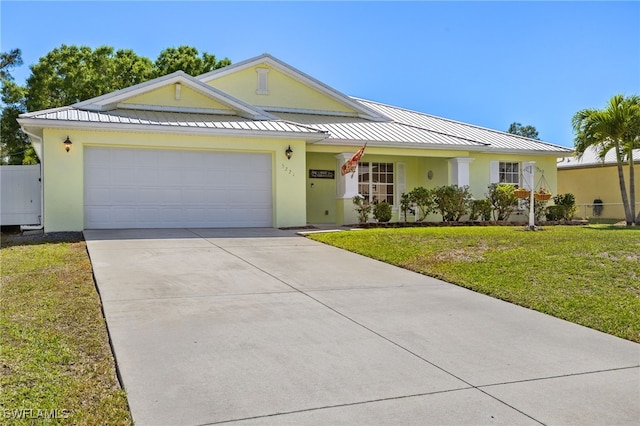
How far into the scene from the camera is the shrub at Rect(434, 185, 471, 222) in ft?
55.7

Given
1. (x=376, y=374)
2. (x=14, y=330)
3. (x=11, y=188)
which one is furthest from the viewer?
(x=11, y=188)

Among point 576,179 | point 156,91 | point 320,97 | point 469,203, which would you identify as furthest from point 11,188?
point 576,179

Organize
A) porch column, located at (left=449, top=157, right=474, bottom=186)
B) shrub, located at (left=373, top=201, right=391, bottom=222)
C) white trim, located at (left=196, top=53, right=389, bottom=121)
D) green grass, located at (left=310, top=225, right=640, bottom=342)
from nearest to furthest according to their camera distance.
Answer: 1. green grass, located at (left=310, top=225, right=640, bottom=342)
2. shrub, located at (left=373, top=201, right=391, bottom=222)
3. porch column, located at (left=449, top=157, right=474, bottom=186)
4. white trim, located at (left=196, top=53, right=389, bottom=121)

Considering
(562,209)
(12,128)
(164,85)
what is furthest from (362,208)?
(12,128)

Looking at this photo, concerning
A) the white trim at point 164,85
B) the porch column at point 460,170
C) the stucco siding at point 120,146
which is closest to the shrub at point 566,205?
the porch column at point 460,170

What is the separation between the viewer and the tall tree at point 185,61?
114 ft

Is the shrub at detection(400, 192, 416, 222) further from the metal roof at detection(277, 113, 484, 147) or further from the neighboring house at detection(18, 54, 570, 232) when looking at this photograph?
the metal roof at detection(277, 113, 484, 147)

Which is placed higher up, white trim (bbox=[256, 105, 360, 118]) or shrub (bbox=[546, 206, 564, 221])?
white trim (bbox=[256, 105, 360, 118])

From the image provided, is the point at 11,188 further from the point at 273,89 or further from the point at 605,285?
the point at 605,285

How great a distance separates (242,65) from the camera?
18.8 meters

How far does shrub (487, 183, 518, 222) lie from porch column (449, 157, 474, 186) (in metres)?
0.92

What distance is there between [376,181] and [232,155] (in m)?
6.36

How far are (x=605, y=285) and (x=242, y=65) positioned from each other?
14262 mm

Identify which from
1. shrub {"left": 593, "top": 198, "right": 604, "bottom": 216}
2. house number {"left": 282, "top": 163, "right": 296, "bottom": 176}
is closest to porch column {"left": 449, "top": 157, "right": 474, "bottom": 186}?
house number {"left": 282, "top": 163, "right": 296, "bottom": 176}
